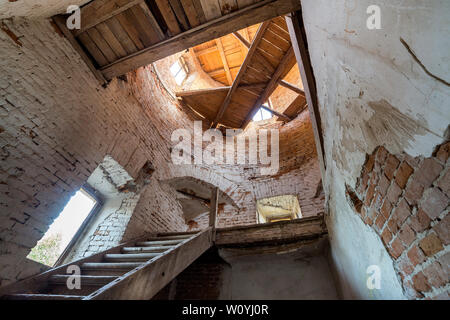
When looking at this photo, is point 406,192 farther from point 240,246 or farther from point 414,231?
point 240,246

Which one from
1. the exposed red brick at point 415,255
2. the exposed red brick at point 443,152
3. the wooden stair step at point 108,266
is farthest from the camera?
the wooden stair step at point 108,266

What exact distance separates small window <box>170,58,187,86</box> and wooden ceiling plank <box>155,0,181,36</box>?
496cm

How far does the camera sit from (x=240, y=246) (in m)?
3.41

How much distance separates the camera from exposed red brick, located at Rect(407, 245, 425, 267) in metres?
0.99

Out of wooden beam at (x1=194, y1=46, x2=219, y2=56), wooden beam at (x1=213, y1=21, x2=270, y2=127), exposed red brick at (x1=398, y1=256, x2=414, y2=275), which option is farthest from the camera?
wooden beam at (x1=194, y1=46, x2=219, y2=56)

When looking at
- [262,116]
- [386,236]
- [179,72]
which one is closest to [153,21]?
[386,236]

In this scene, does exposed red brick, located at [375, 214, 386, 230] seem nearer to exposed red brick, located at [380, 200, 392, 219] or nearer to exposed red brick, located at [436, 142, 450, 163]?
exposed red brick, located at [380, 200, 392, 219]

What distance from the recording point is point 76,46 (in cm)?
282

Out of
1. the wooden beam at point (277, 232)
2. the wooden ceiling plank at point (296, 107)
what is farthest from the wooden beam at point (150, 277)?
the wooden ceiling plank at point (296, 107)

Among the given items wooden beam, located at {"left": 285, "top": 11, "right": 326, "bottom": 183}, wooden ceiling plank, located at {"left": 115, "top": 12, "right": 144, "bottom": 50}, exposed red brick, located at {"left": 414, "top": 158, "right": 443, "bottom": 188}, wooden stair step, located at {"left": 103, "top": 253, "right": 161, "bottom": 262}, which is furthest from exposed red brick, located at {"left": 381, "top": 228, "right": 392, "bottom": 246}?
wooden ceiling plank, located at {"left": 115, "top": 12, "right": 144, "bottom": 50}

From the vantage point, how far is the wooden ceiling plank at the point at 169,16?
2582mm

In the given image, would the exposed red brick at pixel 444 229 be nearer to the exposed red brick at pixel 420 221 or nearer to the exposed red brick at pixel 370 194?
the exposed red brick at pixel 420 221

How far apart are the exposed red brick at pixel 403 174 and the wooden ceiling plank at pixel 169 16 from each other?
297 centimetres

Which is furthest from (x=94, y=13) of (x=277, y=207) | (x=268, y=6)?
(x=277, y=207)
